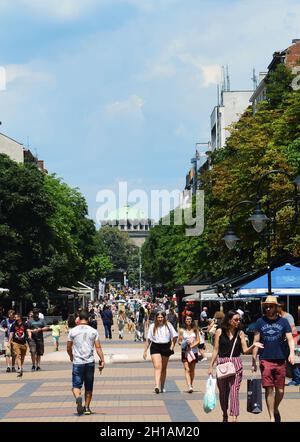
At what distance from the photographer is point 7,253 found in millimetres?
69312

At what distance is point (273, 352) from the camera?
14.2 m

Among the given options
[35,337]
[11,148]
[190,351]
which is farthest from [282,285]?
[11,148]

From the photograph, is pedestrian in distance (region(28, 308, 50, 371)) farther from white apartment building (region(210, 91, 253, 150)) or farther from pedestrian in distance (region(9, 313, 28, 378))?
white apartment building (region(210, 91, 253, 150))

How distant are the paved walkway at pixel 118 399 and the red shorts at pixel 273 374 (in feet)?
3.08

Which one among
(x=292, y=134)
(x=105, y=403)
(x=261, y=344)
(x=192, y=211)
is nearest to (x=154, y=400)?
(x=105, y=403)

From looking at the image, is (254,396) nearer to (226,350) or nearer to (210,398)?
(210,398)

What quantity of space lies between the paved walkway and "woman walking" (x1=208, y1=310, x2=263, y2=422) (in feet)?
3.09

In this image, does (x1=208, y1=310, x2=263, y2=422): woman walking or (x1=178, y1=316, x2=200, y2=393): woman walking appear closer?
(x1=208, y1=310, x2=263, y2=422): woman walking

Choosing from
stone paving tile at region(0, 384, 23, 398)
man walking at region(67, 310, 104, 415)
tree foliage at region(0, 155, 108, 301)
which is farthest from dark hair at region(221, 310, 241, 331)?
tree foliage at region(0, 155, 108, 301)

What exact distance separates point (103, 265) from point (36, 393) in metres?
120

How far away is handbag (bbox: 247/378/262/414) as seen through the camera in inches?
530

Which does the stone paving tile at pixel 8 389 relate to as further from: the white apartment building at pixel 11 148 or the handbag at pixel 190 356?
the white apartment building at pixel 11 148

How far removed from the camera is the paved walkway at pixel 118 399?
15.8 metres

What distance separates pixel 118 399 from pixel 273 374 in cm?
548
